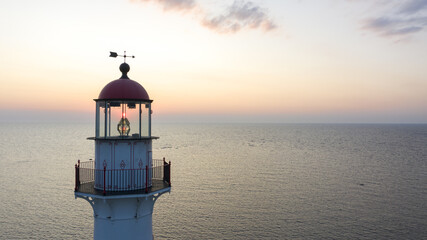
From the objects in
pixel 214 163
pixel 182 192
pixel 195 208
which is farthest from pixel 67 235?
pixel 214 163

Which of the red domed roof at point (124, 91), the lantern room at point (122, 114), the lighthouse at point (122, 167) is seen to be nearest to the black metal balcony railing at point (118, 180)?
the lighthouse at point (122, 167)

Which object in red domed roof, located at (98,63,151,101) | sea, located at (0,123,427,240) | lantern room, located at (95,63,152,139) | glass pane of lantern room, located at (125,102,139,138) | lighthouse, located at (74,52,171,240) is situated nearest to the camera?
lighthouse, located at (74,52,171,240)

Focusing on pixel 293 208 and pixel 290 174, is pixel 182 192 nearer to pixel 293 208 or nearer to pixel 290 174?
pixel 293 208

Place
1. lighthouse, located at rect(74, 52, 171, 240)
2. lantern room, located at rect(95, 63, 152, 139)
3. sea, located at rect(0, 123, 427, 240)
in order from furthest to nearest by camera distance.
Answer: sea, located at rect(0, 123, 427, 240), lantern room, located at rect(95, 63, 152, 139), lighthouse, located at rect(74, 52, 171, 240)

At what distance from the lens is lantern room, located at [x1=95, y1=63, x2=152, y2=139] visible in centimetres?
1177

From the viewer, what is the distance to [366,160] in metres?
84.6

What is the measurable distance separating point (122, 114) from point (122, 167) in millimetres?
2013

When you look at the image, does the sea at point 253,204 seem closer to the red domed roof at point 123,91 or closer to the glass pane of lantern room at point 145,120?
the glass pane of lantern room at point 145,120

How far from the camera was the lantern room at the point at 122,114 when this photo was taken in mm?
11766

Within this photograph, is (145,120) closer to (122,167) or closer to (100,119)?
(100,119)

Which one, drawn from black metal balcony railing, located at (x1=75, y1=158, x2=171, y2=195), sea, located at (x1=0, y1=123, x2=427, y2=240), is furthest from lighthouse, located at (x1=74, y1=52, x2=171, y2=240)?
sea, located at (x1=0, y1=123, x2=427, y2=240)

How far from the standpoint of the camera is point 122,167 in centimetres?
1150

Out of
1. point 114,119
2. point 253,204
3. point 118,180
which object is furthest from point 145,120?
point 253,204

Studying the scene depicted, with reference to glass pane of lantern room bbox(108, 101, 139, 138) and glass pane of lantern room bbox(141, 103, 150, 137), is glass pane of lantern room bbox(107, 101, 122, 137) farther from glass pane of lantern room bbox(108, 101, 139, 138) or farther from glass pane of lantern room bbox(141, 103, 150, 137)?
glass pane of lantern room bbox(141, 103, 150, 137)
